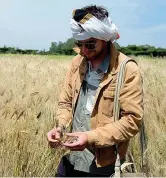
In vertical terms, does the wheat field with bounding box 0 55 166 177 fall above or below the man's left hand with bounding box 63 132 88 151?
below

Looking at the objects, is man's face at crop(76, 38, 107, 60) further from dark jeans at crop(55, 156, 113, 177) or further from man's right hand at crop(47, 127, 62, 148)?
dark jeans at crop(55, 156, 113, 177)

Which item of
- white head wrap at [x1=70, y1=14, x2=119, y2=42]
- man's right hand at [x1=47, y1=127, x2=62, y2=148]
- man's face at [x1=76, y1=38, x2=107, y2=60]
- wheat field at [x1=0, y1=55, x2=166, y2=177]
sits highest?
white head wrap at [x1=70, y1=14, x2=119, y2=42]

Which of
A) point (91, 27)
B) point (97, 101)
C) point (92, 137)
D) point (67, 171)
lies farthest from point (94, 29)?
point (67, 171)

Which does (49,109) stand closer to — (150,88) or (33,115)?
(33,115)

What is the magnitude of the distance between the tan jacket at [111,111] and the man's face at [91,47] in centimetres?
6

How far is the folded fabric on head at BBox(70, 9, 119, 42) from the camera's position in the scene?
2.05 metres

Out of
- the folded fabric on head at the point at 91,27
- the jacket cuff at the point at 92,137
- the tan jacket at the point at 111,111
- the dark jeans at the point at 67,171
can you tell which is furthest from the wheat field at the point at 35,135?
the folded fabric on head at the point at 91,27

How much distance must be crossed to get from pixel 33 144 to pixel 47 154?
13cm

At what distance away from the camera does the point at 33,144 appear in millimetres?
3344

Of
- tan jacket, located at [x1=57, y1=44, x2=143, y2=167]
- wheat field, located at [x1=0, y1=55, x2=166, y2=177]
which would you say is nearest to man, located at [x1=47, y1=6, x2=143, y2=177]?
tan jacket, located at [x1=57, y1=44, x2=143, y2=167]

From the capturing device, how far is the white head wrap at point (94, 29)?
2.05m

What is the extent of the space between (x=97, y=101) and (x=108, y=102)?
0.06 m

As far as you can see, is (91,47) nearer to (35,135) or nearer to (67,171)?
(67,171)

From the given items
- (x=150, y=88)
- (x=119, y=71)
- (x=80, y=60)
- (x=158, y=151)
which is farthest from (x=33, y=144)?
(x=150, y=88)
